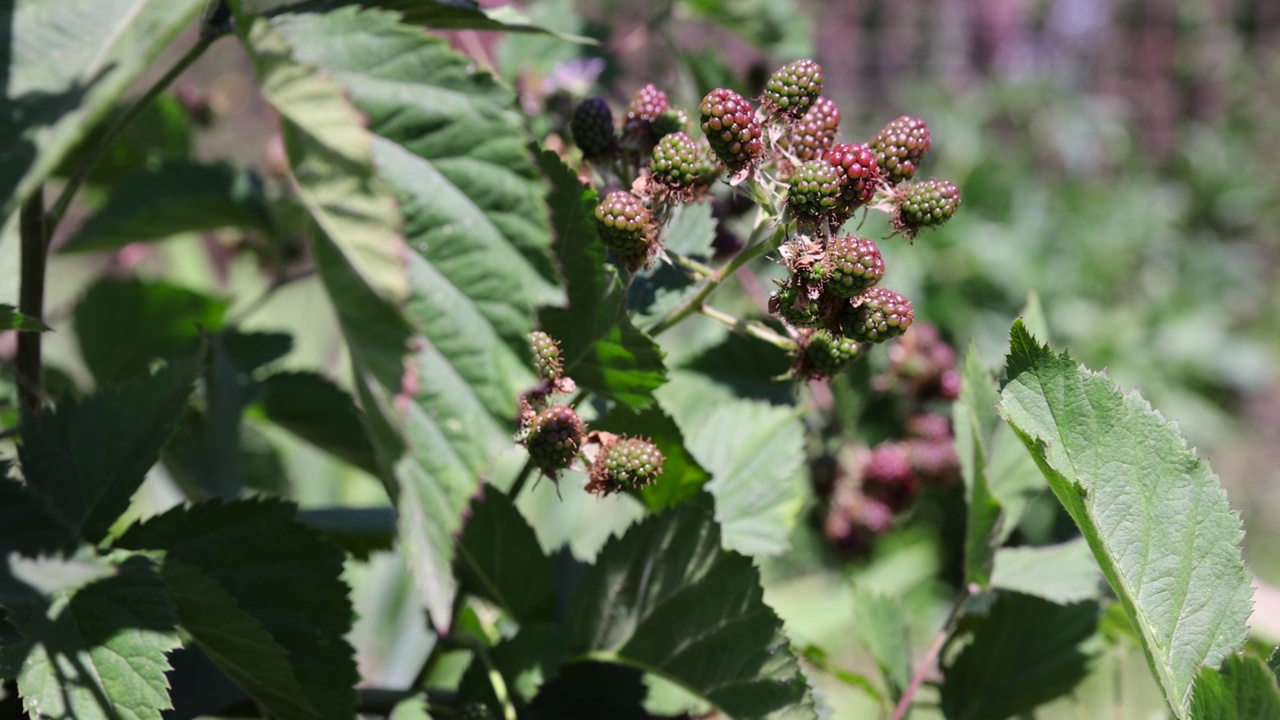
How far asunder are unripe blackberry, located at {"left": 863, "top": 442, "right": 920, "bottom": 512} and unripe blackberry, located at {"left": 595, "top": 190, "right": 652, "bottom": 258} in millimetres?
703

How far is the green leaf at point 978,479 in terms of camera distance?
79cm

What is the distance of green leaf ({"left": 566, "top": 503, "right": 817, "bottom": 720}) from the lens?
66 cm

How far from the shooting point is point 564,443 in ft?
1.94

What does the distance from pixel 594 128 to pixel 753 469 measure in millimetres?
302

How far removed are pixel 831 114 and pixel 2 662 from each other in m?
0.57

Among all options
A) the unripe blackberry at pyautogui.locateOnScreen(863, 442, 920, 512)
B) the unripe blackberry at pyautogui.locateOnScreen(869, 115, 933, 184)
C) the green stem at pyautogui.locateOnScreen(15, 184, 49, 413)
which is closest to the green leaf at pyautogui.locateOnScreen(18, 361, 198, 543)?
the green stem at pyautogui.locateOnScreen(15, 184, 49, 413)

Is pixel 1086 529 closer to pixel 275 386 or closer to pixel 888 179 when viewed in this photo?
pixel 888 179

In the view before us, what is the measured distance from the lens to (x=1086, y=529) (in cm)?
56

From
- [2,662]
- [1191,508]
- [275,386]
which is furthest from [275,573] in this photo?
[1191,508]

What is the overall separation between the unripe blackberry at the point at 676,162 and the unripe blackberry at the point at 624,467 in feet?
0.53

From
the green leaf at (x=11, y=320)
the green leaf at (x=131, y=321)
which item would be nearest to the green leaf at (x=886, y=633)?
the green leaf at (x=11, y=320)

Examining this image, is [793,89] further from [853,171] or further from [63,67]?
[63,67]

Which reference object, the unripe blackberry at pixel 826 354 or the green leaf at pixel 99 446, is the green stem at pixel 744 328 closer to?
the unripe blackberry at pixel 826 354

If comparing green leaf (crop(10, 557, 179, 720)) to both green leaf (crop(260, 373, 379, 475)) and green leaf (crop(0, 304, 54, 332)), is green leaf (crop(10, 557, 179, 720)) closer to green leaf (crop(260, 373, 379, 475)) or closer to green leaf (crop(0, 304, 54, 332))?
green leaf (crop(0, 304, 54, 332))
